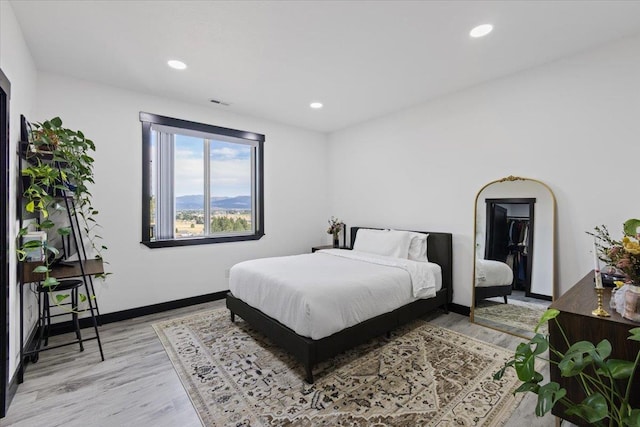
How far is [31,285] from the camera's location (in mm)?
2631

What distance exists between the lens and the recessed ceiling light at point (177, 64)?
9.05 ft

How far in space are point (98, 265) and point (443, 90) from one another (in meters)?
4.20

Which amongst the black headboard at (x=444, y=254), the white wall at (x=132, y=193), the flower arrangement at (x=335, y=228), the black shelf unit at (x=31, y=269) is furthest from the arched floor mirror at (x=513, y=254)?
the black shelf unit at (x=31, y=269)

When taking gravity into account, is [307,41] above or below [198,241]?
above

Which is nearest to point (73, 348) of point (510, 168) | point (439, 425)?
point (439, 425)

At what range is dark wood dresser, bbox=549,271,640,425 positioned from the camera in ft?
4.73

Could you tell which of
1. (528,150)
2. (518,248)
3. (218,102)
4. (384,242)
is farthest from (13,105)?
(518,248)

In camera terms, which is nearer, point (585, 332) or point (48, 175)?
point (585, 332)

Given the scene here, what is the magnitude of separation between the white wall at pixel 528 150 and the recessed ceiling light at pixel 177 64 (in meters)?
2.78

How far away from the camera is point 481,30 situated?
2287mm

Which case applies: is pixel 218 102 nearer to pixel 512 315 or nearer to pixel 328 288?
pixel 328 288

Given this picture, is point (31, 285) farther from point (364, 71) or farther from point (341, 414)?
point (364, 71)

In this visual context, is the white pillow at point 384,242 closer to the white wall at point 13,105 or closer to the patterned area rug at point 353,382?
the patterned area rug at point 353,382

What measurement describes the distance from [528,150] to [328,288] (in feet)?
8.19
